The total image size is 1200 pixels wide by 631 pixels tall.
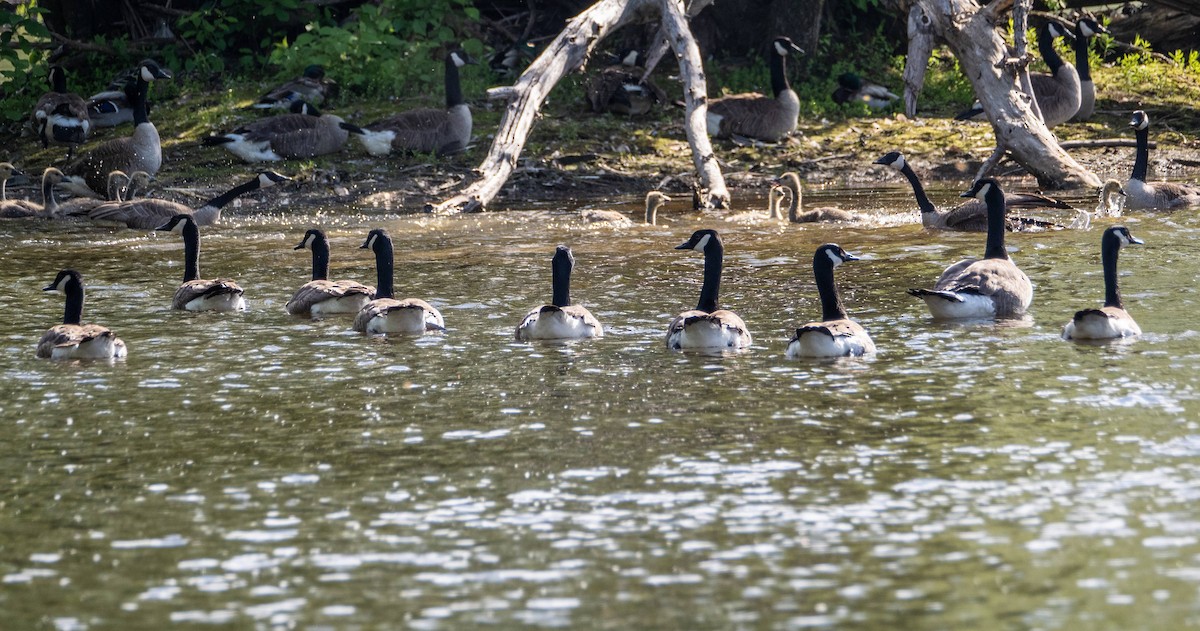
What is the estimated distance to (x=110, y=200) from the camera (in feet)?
66.9

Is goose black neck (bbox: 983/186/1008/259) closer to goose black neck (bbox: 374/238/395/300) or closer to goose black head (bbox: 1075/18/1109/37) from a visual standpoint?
goose black neck (bbox: 374/238/395/300)

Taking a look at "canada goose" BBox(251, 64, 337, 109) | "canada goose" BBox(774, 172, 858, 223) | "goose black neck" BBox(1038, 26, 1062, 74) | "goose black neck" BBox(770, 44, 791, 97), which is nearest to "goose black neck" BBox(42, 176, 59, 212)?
"canada goose" BBox(251, 64, 337, 109)

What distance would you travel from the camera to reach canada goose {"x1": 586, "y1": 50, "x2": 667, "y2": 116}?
23219 millimetres

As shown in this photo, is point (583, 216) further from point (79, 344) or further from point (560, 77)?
point (79, 344)

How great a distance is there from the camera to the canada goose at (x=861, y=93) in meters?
24.4

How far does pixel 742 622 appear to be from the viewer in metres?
5.29

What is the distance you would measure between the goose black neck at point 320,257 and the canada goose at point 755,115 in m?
10.5

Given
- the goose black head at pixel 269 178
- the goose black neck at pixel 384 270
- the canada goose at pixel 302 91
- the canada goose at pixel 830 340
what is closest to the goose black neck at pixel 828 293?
the canada goose at pixel 830 340

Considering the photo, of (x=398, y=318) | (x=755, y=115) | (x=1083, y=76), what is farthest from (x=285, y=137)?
(x=1083, y=76)

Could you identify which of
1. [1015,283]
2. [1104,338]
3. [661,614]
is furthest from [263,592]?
[1015,283]

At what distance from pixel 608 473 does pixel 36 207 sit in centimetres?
1480

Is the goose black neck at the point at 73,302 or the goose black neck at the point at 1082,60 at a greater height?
the goose black neck at the point at 1082,60

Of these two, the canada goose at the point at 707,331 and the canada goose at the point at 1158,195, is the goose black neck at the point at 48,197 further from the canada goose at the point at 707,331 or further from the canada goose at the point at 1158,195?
the canada goose at the point at 1158,195

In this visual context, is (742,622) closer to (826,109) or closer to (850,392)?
(850,392)
